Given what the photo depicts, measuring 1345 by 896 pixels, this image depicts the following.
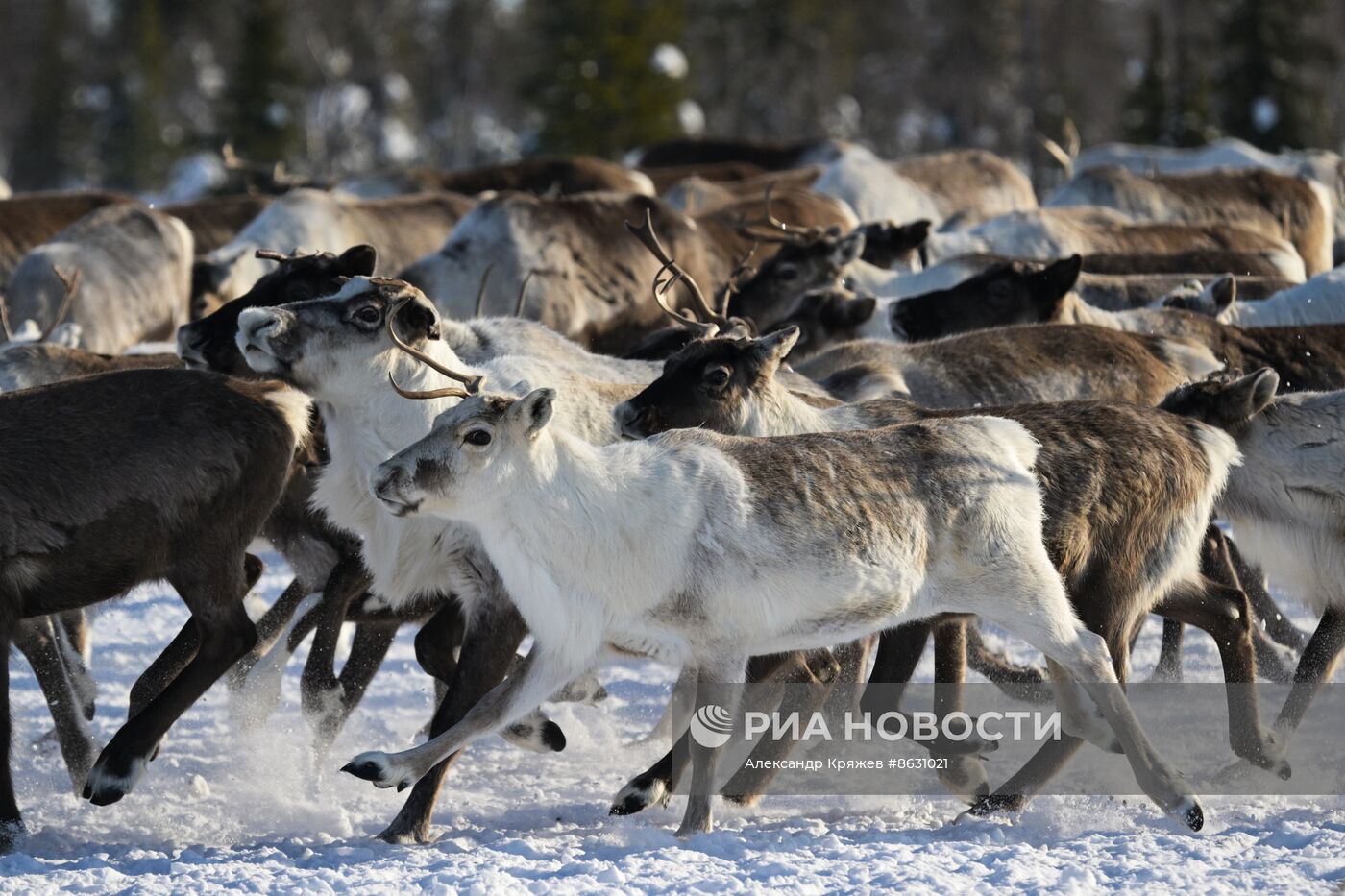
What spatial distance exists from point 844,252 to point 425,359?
5.42m

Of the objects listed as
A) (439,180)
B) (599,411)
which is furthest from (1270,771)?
(439,180)

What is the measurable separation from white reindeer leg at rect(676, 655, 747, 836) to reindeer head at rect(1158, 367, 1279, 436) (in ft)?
6.04

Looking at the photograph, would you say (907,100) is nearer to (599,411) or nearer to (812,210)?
(812,210)

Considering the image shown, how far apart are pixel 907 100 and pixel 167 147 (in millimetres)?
19797

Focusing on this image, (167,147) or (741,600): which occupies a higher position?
(741,600)

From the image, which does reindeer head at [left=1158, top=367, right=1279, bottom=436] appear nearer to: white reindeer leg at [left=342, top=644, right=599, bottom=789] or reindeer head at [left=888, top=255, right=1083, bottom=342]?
white reindeer leg at [left=342, top=644, right=599, bottom=789]

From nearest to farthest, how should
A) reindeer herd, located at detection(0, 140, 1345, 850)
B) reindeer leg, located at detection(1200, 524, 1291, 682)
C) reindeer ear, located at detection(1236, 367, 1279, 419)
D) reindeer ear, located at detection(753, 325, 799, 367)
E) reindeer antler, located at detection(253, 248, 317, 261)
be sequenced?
reindeer herd, located at detection(0, 140, 1345, 850)
reindeer ear, located at detection(753, 325, 799, 367)
reindeer ear, located at detection(1236, 367, 1279, 419)
reindeer antler, located at detection(253, 248, 317, 261)
reindeer leg, located at detection(1200, 524, 1291, 682)

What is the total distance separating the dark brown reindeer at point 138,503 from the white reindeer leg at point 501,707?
0.75 meters

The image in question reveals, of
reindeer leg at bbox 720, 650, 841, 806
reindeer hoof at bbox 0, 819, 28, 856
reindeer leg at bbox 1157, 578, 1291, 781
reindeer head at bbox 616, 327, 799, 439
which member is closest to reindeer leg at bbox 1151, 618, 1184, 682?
reindeer leg at bbox 1157, 578, 1291, 781

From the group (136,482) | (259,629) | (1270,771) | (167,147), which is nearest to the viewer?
(136,482)

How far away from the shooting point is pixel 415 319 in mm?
5145

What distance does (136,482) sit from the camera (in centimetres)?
494

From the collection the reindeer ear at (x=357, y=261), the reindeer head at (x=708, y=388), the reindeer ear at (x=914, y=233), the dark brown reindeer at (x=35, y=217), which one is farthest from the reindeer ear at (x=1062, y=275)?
the dark brown reindeer at (x=35, y=217)

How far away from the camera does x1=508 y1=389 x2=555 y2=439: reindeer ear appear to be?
14.6ft
